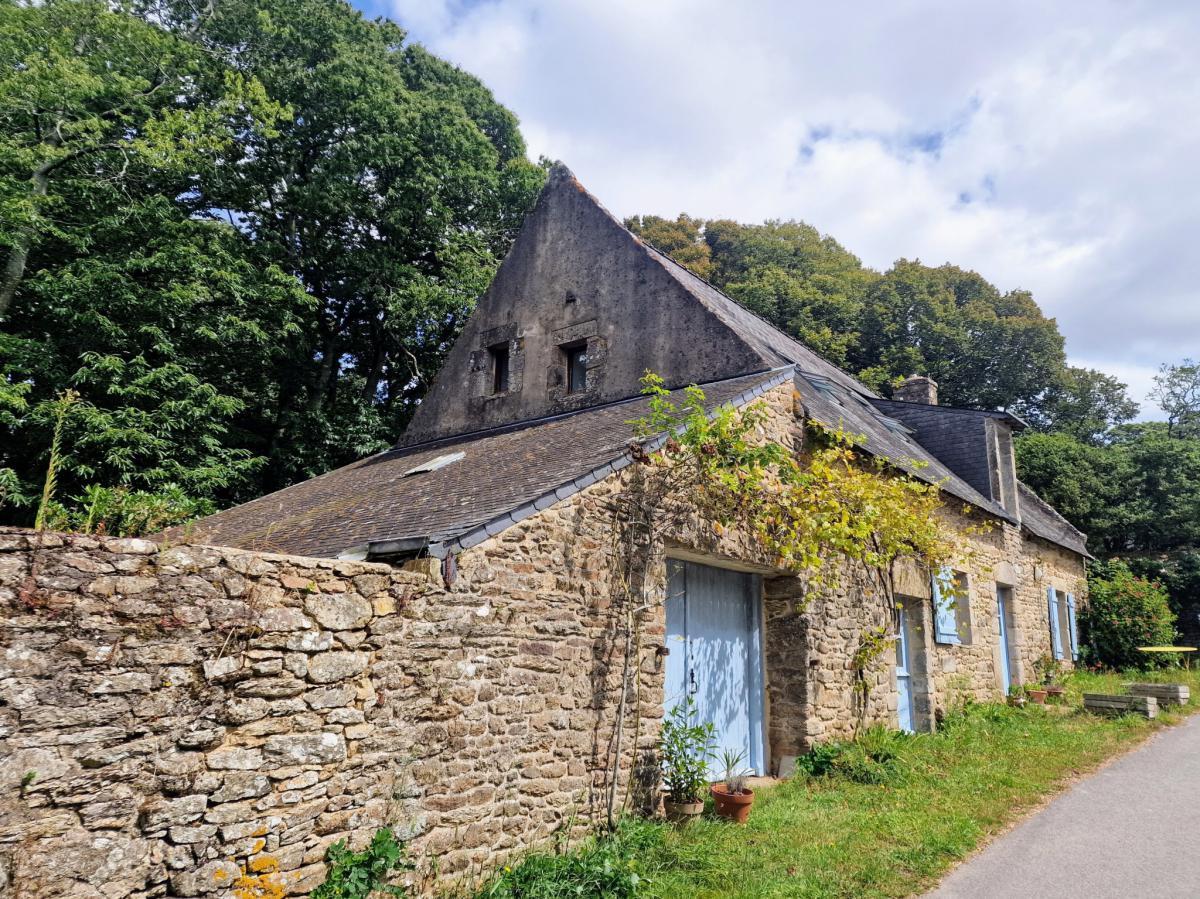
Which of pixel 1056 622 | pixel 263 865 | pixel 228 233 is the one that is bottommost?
pixel 263 865

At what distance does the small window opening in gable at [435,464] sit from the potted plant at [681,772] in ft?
12.9

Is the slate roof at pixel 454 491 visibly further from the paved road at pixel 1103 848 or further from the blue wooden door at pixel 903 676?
the blue wooden door at pixel 903 676

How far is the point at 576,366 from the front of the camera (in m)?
11.6

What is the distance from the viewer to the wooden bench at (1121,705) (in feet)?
34.7

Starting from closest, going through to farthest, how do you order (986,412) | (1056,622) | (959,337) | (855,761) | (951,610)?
(855,761) < (951,610) < (986,412) < (1056,622) < (959,337)

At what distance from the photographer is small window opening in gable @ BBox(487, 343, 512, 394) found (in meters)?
12.4

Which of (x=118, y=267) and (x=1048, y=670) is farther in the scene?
(x=1048, y=670)

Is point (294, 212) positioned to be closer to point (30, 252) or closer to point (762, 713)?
point (30, 252)

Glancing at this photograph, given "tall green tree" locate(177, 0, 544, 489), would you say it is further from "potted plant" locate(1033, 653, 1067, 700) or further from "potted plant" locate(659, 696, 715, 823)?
"potted plant" locate(1033, 653, 1067, 700)

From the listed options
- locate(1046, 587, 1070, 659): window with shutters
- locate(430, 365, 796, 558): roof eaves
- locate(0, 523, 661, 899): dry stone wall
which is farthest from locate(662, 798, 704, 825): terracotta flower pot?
locate(1046, 587, 1070, 659): window with shutters

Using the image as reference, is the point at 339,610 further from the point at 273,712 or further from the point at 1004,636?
the point at 1004,636

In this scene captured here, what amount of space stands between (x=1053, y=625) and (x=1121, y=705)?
4.64 meters

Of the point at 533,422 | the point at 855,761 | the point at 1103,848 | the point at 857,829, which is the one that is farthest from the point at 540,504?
the point at 533,422

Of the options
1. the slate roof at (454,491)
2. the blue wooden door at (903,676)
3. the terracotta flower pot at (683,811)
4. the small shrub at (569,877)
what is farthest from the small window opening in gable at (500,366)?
the small shrub at (569,877)
